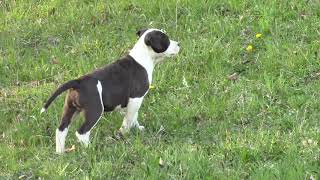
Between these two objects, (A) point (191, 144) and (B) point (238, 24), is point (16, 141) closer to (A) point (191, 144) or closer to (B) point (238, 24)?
(A) point (191, 144)

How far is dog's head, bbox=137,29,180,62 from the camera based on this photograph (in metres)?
6.83

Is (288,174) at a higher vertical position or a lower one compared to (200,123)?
higher

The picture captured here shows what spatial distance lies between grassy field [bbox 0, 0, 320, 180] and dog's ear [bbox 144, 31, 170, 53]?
2.27ft

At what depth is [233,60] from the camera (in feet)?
26.8

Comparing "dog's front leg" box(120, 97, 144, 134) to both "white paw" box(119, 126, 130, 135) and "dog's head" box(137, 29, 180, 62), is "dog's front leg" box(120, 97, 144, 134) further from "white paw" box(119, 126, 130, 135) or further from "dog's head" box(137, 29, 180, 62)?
"dog's head" box(137, 29, 180, 62)

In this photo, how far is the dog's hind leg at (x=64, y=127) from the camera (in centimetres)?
640

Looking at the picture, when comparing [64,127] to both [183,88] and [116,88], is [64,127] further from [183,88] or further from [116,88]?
[183,88]

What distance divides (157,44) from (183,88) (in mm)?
958

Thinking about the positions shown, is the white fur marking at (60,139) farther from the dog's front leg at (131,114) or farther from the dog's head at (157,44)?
the dog's head at (157,44)

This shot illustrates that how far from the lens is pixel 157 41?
22.5 ft

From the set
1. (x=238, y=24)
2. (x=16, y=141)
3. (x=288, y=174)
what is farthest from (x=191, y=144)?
(x=238, y=24)

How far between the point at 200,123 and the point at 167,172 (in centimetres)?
137

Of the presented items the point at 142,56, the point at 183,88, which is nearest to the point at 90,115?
the point at 142,56

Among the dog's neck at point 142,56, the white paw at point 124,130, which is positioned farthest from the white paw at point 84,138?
the dog's neck at point 142,56
